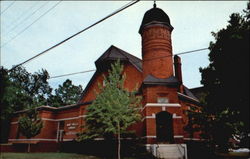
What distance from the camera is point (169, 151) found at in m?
17.4

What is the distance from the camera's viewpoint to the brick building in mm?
19125

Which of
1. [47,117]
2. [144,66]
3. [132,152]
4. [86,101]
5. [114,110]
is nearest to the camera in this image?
[114,110]

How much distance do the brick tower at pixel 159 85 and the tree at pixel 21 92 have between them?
722 inches

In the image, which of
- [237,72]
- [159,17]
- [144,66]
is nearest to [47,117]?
[144,66]

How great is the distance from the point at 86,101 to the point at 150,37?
38.7 ft

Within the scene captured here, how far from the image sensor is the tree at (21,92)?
28625 mm

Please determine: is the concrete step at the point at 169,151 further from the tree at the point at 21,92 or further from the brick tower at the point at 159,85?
the tree at the point at 21,92

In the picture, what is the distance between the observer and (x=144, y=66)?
21.9m

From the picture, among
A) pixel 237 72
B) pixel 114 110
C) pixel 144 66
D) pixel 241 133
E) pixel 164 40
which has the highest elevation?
pixel 164 40

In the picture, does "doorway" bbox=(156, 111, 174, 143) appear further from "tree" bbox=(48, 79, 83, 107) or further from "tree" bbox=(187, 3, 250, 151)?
"tree" bbox=(48, 79, 83, 107)

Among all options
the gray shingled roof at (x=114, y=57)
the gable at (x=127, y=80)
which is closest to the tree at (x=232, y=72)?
the gable at (x=127, y=80)

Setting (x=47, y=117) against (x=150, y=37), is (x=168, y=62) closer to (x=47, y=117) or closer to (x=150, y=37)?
(x=150, y=37)

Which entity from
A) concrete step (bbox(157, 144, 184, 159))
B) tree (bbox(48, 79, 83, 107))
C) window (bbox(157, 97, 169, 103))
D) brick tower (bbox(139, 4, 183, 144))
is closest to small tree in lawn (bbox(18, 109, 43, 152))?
brick tower (bbox(139, 4, 183, 144))

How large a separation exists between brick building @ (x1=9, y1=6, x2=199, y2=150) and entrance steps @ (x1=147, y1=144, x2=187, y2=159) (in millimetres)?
722
